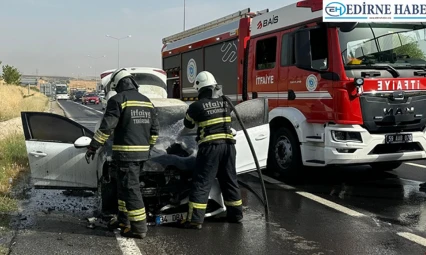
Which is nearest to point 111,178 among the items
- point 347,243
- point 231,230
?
point 231,230

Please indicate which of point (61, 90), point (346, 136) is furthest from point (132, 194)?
point (61, 90)

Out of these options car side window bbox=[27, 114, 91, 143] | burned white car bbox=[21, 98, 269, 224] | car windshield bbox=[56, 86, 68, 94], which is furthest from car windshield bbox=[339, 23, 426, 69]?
car windshield bbox=[56, 86, 68, 94]

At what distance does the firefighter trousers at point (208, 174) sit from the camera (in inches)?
197

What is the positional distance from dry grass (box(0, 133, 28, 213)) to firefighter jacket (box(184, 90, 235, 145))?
2.69 m

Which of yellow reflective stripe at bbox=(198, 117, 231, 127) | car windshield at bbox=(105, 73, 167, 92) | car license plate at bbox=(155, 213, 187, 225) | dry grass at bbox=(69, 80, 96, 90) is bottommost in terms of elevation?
car license plate at bbox=(155, 213, 187, 225)

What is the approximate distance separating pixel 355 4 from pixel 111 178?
4023 millimetres

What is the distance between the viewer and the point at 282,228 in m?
5.08

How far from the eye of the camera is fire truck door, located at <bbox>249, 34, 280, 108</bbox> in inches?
303

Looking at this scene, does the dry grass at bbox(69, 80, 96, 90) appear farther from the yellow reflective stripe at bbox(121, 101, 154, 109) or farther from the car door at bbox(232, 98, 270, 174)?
the yellow reflective stripe at bbox(121, 101, 154, 109)

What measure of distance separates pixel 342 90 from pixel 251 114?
137 cm

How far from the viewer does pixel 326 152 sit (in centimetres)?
655

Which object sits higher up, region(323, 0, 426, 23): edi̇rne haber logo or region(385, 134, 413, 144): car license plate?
region(323, 0, 426, 23): edi̇rne haber logo

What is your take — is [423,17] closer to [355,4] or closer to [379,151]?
[355,4]

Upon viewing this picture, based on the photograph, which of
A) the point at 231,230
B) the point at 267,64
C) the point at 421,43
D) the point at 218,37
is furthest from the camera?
the point at 218,37
